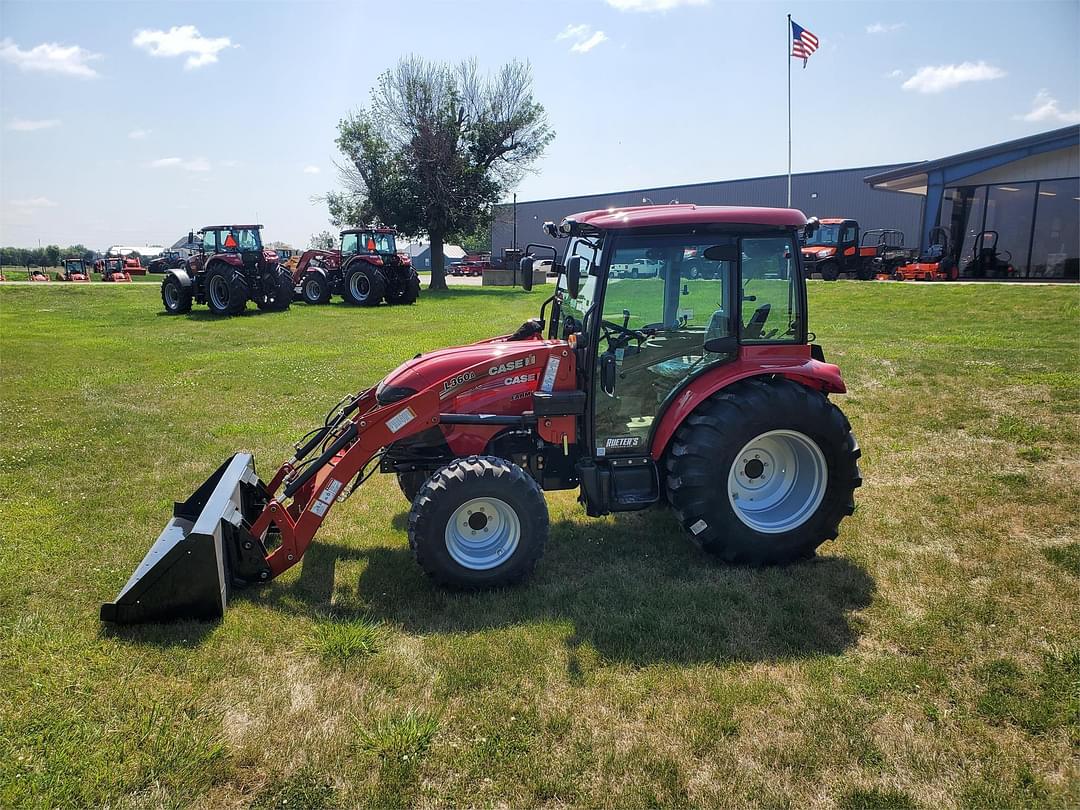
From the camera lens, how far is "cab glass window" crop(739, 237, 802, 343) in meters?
4.62

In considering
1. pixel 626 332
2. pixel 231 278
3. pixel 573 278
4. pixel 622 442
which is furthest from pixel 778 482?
pixel 231 278

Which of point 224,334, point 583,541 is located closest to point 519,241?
point 224,334

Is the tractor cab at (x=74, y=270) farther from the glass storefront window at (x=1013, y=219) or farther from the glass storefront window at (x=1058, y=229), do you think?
the glass storefront window at (x=1058, y=229)

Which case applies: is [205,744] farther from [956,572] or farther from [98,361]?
[98,361]

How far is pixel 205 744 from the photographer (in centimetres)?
304

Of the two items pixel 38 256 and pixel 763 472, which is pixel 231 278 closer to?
pixel 763 472

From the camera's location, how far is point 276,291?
21156 millimetres

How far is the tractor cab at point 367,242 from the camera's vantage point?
24.4 m

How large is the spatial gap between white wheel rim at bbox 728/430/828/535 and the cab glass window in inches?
26.9

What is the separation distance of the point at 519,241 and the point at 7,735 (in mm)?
64793

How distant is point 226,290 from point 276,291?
140cm

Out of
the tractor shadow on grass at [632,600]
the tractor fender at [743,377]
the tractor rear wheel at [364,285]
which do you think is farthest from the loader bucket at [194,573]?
the tractor rear wheel at [364,285]

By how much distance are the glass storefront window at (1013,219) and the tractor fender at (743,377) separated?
25.6m

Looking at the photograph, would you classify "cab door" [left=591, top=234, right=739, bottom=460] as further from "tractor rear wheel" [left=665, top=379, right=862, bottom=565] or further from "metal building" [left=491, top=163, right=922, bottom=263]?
"metal building" [left=491, top=163, right=922, bottom=263]
